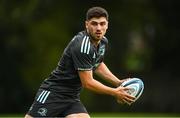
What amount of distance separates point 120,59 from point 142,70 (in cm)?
118

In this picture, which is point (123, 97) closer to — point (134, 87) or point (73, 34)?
point (134, 87)

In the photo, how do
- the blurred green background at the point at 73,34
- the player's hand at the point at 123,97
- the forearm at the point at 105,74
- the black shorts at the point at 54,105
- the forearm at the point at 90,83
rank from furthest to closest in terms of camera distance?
Answer: the blurred green background at the point at 73,34 < the forearm at the point at 105,74 < the black shorts at the point at 54,105 < the forearm at the point at 90,83 < the player's hand at the point at 123,97

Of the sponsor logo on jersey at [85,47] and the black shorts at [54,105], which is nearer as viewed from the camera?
the sponsor logo on jersey at [85,47]

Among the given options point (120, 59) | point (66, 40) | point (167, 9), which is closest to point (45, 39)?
point (66, 40)

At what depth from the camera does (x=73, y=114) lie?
10.5m

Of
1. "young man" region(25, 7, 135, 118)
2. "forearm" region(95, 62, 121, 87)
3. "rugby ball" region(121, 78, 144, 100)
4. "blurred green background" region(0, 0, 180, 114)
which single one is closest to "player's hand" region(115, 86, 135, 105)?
"young man" region(25, 7, 135, 118)

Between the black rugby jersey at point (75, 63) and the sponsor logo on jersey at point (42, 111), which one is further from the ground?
the black rugby jersey at point (75, 63)

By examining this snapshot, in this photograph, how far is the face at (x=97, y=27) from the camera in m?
10.2

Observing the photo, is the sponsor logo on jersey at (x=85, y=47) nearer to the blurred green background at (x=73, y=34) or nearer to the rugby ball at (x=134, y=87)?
the rugby ball at (x=134, y=87)

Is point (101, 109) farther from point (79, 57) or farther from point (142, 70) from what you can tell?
point (79, 57)

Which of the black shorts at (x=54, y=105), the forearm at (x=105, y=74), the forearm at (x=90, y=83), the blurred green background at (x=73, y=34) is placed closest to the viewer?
the forearm at (x=90, y=83)

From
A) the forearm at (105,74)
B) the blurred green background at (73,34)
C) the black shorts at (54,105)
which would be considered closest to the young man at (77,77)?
the black shorts at (54,105)

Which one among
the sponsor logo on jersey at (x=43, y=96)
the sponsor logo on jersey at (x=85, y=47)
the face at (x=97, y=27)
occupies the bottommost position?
the sponsor logo on jersey at (x=43, y=96)

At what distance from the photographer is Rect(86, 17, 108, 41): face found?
1018 cm
